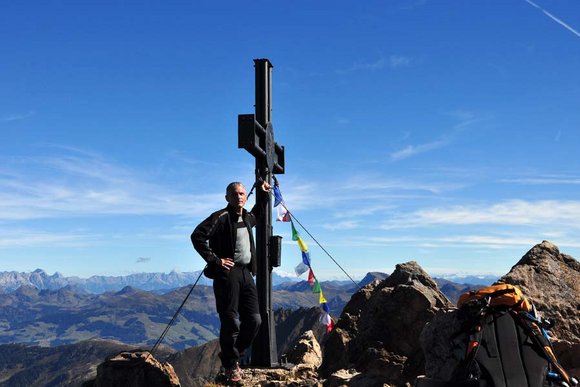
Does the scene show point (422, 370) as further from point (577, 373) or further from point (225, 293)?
point (225, 293)

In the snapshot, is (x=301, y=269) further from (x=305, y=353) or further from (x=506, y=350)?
(x=506, y=350)

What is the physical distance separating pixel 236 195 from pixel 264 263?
3.06m

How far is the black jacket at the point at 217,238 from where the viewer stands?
10.2 meters

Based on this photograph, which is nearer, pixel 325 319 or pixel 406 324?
pixel 406 324

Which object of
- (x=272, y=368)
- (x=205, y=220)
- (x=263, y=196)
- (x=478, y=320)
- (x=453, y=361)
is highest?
(x=263, y=196)

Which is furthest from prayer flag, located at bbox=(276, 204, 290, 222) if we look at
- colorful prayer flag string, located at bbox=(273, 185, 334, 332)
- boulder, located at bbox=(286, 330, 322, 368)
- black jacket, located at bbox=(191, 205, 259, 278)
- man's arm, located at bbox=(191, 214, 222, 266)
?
man's arm, located at bbox=(191, 214, 222, 266)

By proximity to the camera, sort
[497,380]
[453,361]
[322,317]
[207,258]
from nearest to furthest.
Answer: [497,380], [453,361], [207,258], [322,317]

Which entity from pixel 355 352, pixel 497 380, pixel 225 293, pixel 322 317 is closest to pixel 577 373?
pixel 497 380

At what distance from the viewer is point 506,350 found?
5.50 meters

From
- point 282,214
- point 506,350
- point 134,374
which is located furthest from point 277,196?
point 506,350

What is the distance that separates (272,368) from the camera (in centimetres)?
1293

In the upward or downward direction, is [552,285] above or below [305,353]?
above

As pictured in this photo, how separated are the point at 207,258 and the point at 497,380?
576 cm

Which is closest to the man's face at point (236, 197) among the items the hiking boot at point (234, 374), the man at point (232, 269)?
the man at point (232, 269)
